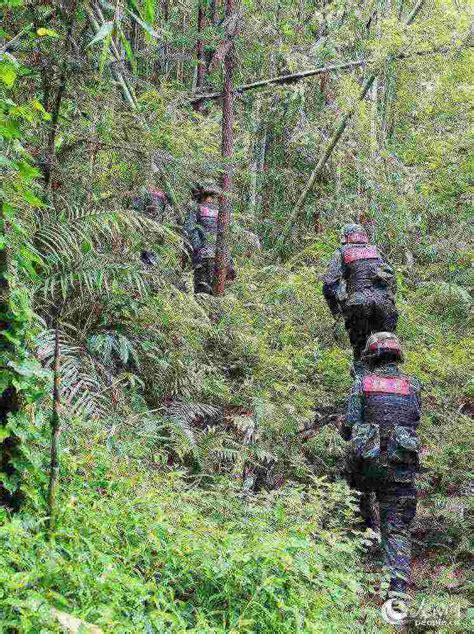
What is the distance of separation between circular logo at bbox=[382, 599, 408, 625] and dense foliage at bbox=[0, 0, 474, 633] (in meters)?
0.18

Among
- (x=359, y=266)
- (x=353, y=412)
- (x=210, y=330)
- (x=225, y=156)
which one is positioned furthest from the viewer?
(x=225, y=156)

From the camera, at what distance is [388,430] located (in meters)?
6.02

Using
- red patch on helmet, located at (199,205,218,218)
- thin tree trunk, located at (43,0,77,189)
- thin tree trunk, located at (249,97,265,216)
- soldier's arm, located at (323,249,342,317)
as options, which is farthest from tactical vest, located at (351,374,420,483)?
thin tree trunk, located at (249,97,265,216)

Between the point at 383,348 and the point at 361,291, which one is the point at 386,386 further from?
the point at 361,291

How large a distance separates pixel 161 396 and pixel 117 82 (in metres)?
2.97

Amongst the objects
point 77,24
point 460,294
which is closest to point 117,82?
point 77,24

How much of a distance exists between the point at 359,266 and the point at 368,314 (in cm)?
59

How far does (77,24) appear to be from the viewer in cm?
561

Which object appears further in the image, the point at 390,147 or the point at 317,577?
the point at 390,147

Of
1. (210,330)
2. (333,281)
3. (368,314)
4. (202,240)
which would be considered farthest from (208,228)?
(368,314)

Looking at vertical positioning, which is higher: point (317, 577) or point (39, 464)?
point (39, 464)

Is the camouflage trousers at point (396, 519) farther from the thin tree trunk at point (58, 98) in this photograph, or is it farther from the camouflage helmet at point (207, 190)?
the camouflage helmet at point (207, 190)

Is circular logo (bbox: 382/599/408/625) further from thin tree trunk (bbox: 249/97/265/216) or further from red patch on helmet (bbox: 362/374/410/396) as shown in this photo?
thin tree trunk (bbox: 249/97/265/216)

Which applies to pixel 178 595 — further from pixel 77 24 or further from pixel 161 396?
pixel 77 24
